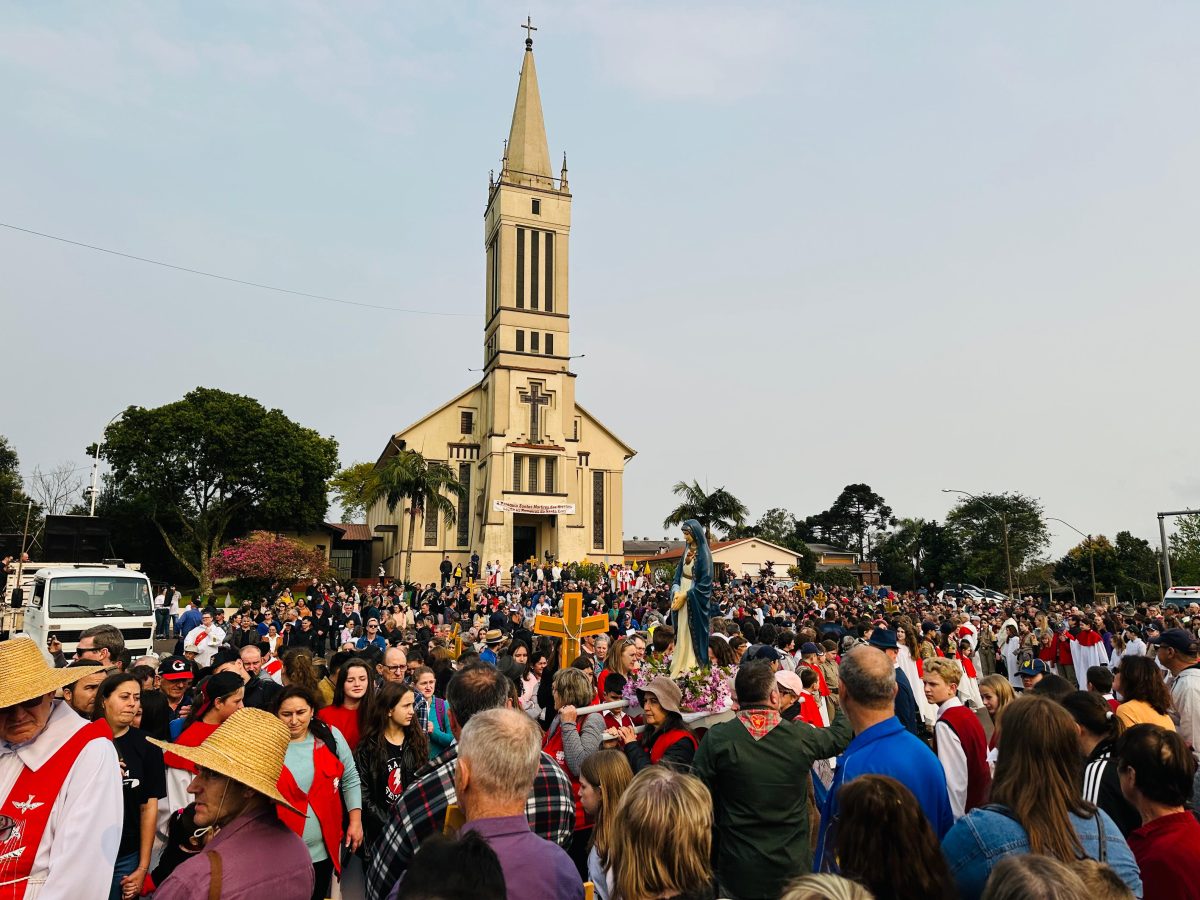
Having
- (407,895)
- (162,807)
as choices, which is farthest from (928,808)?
(162,807)

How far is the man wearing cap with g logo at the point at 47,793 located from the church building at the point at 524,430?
38464 mm

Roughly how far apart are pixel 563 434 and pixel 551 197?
601 inches

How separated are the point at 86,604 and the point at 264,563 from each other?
22.0m

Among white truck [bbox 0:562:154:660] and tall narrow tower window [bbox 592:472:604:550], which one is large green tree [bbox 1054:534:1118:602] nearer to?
tall narrow tower window [bbox 592:472:604:550]

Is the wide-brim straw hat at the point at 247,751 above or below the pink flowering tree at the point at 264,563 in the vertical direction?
below

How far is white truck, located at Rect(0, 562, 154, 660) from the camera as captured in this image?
664 inches

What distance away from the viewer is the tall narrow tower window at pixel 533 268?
46.0 m

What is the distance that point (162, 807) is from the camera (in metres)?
4.50

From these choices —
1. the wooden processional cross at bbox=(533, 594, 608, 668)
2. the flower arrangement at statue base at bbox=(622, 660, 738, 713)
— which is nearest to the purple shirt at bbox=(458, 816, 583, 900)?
the flower arrangement at statue base at bbox=(622, 660, 738, 713)

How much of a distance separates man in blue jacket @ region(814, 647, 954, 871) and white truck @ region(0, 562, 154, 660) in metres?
18.1

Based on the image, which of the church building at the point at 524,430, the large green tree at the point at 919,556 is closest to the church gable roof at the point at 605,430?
the church building at the point at 524,430

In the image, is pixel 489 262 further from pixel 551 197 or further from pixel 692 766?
pixel 692 766

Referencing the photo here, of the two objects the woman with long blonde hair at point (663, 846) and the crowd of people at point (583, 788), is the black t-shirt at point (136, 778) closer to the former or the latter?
the crowd of people at point (583, 788)

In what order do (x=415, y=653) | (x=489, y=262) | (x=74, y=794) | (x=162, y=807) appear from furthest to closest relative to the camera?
(x=489, y=262) < (x=415, y=653) < (x=162, y=807) < (x=74, y=794)
